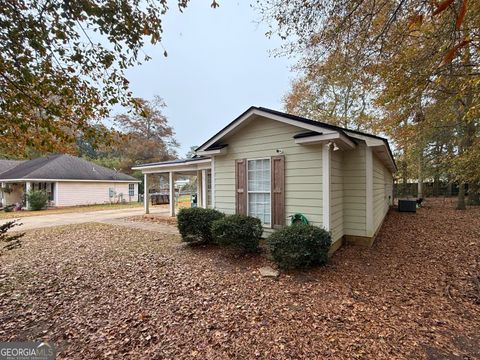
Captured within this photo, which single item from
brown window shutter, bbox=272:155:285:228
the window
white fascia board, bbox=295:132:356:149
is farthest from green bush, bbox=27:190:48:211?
white fascia board, bbox=295:132:356:149

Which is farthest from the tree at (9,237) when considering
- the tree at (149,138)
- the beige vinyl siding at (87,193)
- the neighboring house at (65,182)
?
the tree at (149,138)

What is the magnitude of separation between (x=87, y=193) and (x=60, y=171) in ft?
8.91

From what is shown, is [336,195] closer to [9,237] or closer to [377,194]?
[377,194]

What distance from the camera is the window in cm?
644

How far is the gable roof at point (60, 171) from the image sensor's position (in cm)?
1896

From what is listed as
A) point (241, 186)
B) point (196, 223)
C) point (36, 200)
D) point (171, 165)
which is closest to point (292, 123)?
point (241, 186)

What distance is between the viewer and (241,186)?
270 inches

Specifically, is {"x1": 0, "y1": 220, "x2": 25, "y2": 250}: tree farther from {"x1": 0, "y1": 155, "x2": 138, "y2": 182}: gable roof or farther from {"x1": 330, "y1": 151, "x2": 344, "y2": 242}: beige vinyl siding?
{"x1": 0, "y1": 155, "x2": 138, "y2": 182}: gable roof

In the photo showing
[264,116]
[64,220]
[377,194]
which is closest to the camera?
[264,116]

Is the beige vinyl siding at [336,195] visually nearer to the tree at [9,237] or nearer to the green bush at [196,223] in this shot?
the green bush at [196,223]

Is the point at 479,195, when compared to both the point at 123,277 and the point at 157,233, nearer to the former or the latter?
the point at 157,233

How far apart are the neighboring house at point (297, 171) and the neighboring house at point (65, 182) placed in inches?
719

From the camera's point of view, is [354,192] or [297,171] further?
[354,192]

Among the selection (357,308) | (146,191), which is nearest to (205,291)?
(357,308)
